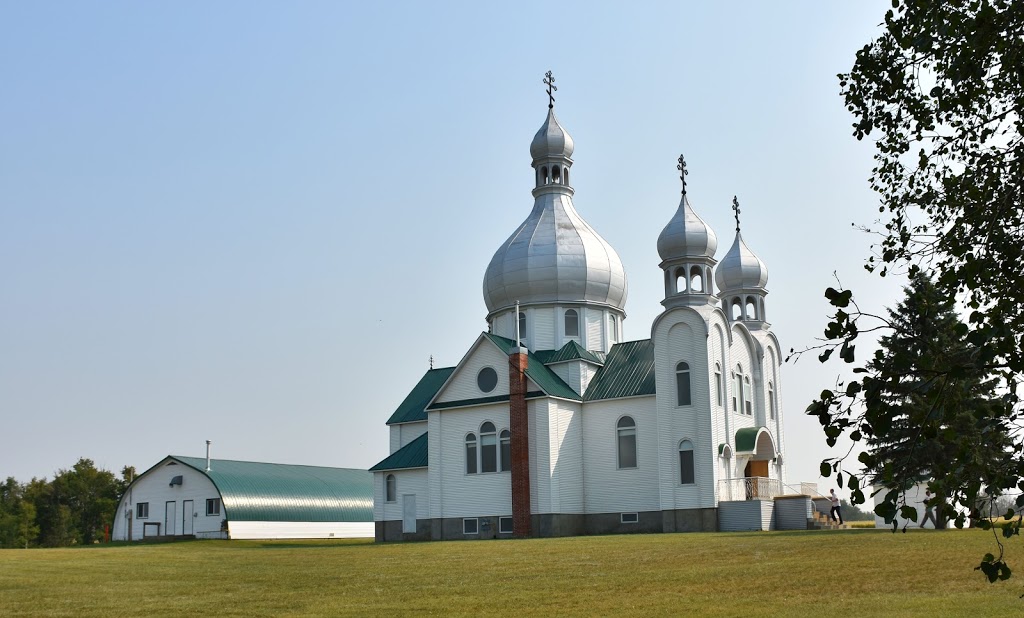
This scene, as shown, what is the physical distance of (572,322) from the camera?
49188 millimetres

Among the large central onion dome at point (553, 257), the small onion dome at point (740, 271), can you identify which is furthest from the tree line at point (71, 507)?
the small onion dome at point (740, 271)

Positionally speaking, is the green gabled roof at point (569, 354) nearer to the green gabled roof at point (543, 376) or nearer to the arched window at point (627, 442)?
the green gabled roof at point (543, 376)

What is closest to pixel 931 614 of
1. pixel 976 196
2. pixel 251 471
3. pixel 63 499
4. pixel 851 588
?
pixel 851 588

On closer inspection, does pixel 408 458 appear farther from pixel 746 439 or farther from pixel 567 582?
pixel 567 582

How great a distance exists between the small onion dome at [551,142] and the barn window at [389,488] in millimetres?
16533

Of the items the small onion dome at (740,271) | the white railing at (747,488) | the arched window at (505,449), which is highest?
the small onion dome at (740,271)

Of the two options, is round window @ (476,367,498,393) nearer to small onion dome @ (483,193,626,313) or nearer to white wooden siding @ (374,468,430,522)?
small onion dome @ (483,193,626,313)

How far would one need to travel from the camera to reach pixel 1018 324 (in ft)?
20.2

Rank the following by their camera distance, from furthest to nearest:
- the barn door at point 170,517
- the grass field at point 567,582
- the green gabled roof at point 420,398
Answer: the barn door at point 170,517 < the green gabled roof at point 420,398 < the grass field at point 567,582

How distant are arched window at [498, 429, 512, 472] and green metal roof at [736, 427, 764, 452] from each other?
9124 millimetres

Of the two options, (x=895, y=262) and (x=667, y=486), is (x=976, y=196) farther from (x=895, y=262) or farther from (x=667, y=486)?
(x=667, y=486)

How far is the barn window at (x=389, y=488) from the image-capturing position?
49078 millimetres

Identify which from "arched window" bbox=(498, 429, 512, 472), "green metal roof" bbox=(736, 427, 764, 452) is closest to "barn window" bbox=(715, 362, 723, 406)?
"green metal roof" bbox=(736, 427, 764, 452)

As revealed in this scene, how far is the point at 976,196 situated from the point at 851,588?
11518 millimetres
